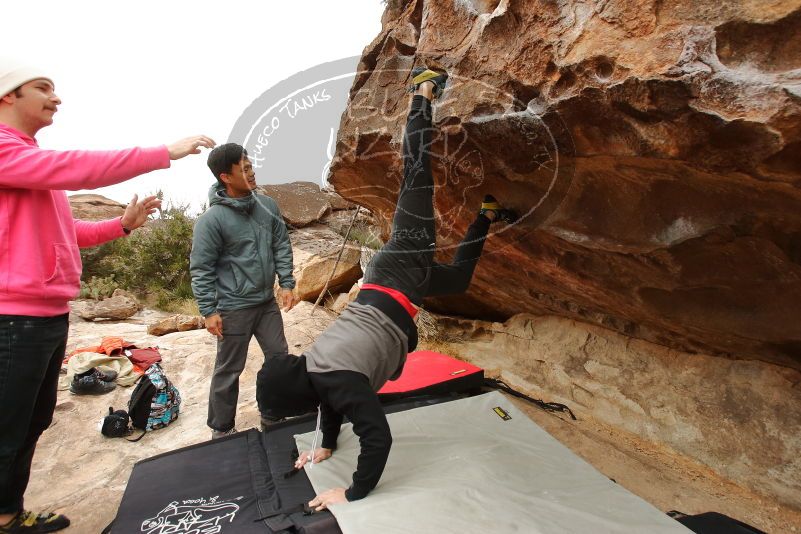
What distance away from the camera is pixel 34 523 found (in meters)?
2.26

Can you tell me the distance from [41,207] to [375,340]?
57.9 inches

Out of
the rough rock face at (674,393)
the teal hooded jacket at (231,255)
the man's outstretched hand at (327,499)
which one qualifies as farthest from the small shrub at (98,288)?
the man's outstretched hand at (327,499)

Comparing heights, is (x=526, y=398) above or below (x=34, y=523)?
above

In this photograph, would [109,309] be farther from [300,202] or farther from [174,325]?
[300,202]

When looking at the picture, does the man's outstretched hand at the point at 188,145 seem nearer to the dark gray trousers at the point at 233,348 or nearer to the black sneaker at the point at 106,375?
the dark gray trousers at the point at 233,348

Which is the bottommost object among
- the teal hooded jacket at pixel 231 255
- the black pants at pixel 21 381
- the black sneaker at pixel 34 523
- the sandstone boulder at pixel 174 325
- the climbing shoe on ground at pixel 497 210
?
the sandstone boulder at pixel 174 325

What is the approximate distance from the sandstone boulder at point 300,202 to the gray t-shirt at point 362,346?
25.4ft

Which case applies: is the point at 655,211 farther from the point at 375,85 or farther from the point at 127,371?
the point at 127,371

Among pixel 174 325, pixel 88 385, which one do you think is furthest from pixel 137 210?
pixel 174 325

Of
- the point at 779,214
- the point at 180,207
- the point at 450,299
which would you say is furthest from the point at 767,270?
the point at 180,207

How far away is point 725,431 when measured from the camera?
281 cm

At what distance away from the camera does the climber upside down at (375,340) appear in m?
1.97

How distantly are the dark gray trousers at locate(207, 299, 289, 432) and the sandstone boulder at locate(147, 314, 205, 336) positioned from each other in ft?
12.7

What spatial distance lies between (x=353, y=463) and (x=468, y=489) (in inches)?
26.6
